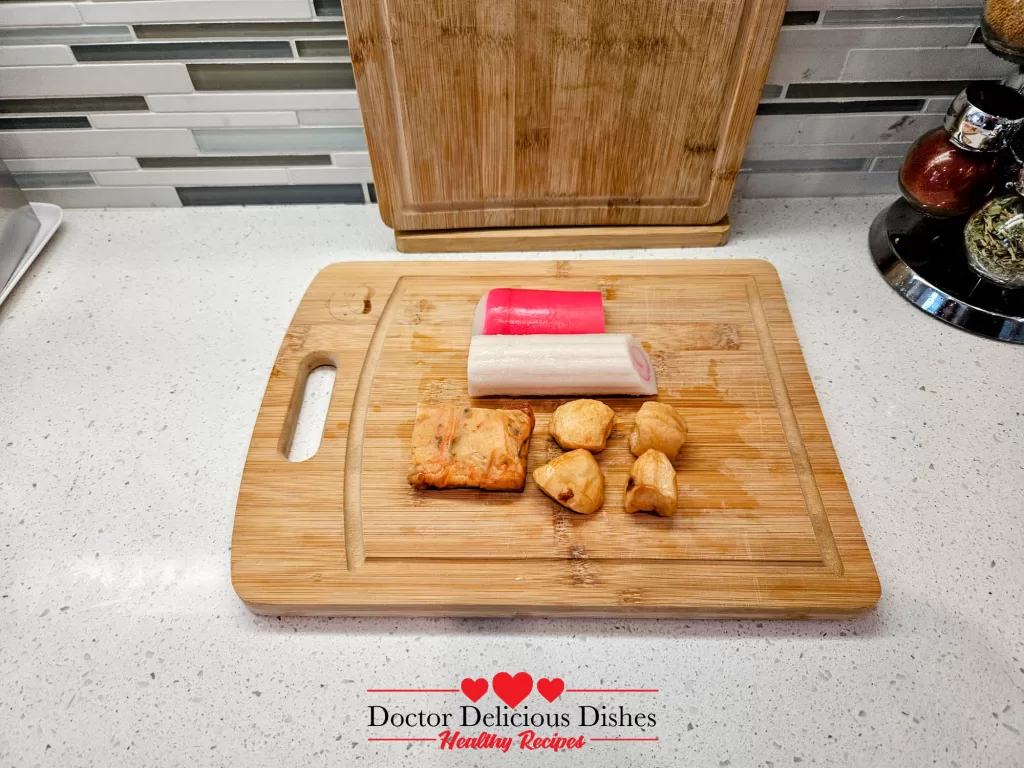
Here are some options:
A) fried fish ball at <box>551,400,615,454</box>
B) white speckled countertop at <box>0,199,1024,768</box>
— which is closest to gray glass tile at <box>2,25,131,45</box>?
white speckled countertop at <box>0,199,1024,768</box>

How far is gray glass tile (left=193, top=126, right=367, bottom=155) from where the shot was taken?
1272mm

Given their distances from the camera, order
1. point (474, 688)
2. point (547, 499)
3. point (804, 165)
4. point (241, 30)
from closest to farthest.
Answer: point (474, 688)
point (547, 499)
point (241, 30)
point (804, 165)

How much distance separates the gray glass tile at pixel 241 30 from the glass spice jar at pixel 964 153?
1.00 m

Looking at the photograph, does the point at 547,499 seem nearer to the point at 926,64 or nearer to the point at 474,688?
the point at 474,688

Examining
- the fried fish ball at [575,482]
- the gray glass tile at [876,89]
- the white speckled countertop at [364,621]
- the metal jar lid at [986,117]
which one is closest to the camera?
the white speckled countertop at [364,621]

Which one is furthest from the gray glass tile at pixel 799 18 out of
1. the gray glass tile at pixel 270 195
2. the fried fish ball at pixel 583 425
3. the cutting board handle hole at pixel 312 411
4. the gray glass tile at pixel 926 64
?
the cutting board handle hole at pixel 312 411

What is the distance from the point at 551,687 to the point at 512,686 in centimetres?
5

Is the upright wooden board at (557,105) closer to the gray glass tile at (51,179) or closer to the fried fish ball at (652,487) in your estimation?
the fried fish ball at (652,487)

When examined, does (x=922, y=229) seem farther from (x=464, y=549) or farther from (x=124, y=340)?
(x=124, y=340)

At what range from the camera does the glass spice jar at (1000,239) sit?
39.5 inches

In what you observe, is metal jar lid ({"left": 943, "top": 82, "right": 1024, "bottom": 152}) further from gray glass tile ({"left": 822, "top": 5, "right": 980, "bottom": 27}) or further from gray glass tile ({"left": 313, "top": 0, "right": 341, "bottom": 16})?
gray glass tile ({"left": 313, "top": 0, "right": 341, "bottom": 16})

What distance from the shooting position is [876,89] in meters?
1.21

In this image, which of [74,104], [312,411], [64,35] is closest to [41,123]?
[74,104]

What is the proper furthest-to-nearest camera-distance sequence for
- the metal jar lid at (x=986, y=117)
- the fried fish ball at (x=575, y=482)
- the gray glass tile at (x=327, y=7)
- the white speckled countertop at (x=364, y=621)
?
the gray glass tile at (x=327, y=7) → the metal jar lid at (x=986, y=117) → the fried fish ball at (x=575, y=482) → the white speckled countertop at (x=364, y=621)
